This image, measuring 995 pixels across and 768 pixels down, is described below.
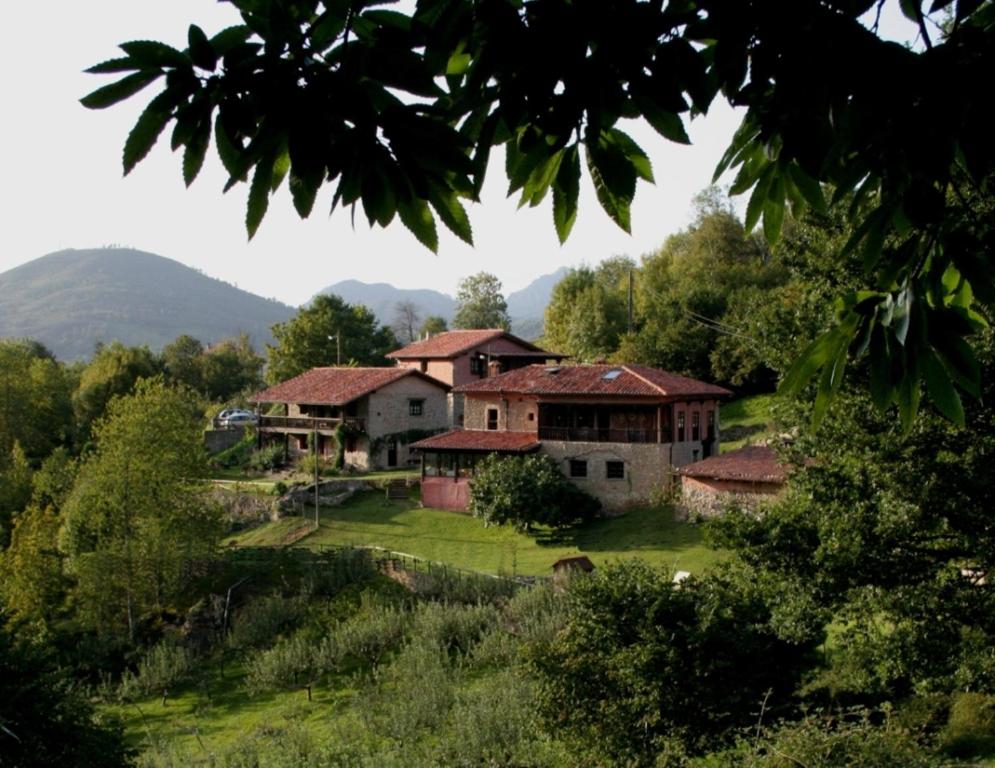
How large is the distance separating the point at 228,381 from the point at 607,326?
31.5m

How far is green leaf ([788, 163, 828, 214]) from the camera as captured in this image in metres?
2.43

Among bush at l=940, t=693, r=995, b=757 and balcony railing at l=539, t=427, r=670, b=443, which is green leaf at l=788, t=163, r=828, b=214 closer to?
bush at l=940, t=693, r=995, b=757

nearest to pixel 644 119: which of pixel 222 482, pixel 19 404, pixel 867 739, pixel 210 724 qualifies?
pixel 867 739

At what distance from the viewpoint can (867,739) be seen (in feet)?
31.9

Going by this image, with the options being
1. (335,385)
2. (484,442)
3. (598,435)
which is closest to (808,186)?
(598,435)

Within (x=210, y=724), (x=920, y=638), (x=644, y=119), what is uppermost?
(x=644, y=119)

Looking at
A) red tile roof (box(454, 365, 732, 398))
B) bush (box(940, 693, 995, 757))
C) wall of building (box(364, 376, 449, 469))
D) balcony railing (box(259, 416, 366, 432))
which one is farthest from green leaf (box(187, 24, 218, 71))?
balcony railing (box(259, 416, 366, 432))

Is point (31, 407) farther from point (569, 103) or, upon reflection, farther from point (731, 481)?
point (569, 103)

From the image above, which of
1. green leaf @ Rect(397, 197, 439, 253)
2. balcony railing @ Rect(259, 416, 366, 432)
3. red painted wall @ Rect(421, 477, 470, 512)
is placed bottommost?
red painted wall @ Rect(421, 477, 470, 512)

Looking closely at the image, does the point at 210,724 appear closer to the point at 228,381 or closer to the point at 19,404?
the point at 19,404

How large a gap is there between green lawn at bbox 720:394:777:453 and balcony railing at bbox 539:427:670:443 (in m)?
5.77

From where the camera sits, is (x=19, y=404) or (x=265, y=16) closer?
(x=265, y=16)

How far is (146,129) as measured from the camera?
73.0 inches

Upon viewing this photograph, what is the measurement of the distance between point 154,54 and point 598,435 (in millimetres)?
31471
